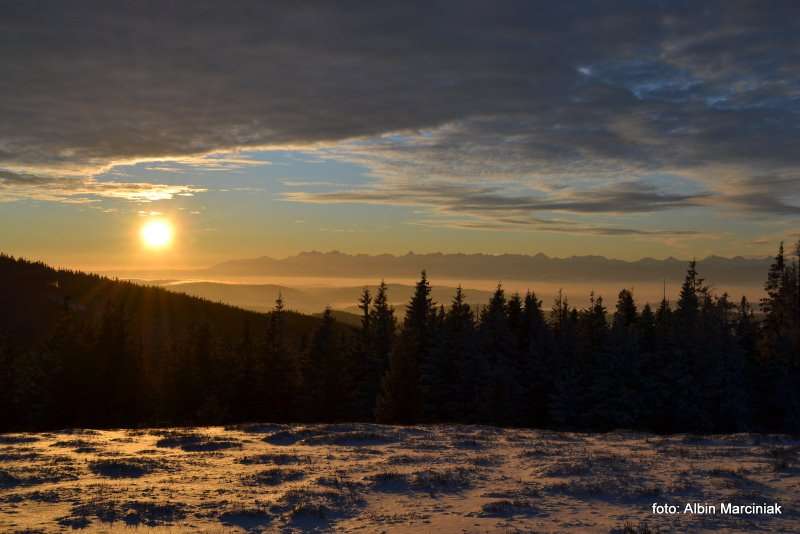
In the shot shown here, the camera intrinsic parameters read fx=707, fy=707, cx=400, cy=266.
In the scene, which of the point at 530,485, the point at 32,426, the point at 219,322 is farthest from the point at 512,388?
the point at 219,322

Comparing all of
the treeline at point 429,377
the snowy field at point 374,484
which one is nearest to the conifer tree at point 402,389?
the treeline at point 429,377

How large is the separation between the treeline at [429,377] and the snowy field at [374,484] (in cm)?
2857

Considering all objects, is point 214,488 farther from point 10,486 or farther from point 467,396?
point 467,396

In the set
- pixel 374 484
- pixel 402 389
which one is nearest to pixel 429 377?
pixel 402 389

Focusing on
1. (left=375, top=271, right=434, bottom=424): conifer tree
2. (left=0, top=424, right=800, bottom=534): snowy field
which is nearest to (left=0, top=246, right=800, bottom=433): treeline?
(left=375, top=271, right=434, bottom=424): conifer tree

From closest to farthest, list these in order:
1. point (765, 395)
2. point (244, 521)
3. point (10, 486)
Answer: point (244, 521), point (10, 486), point (765, 395)

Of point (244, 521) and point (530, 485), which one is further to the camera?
point (530, 485)

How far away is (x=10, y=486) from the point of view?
19.4 meters

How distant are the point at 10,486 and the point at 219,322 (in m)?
167

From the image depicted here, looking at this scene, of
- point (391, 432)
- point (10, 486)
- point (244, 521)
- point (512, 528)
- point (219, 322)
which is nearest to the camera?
point (512, 528)

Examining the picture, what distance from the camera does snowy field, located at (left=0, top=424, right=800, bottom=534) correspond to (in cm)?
1564

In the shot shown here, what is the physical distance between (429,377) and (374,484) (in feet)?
147

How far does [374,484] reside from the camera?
66.0 ft

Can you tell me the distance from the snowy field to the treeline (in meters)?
28.6
